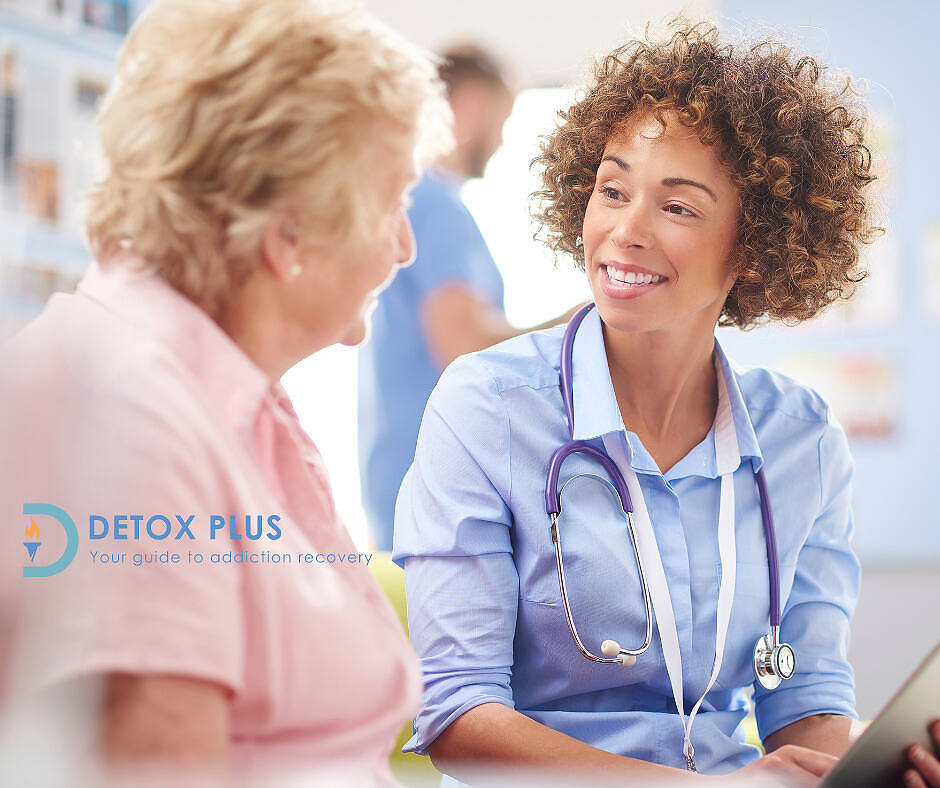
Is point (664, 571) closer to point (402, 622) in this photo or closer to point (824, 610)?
point (824, 610)

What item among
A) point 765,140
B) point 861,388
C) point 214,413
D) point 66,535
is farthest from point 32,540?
point 861,388

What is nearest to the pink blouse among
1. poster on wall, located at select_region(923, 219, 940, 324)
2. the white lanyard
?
the white lanyard

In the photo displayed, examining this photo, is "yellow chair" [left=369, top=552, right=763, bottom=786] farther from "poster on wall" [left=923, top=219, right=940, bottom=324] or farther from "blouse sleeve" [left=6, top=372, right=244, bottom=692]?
"poster on wall" [left=923, top=219, right=940, bottom=324]

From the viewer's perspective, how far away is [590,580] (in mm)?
1193

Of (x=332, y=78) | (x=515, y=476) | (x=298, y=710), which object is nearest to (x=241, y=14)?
(x=332, y=78)

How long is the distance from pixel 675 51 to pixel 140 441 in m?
1.04

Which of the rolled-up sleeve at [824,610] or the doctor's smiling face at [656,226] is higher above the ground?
the doctor's smiling face at [656,226]

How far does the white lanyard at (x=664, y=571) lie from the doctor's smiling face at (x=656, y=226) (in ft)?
0.61

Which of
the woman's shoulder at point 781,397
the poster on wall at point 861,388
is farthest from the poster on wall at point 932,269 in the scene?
the woman's shoulder at point 781,397

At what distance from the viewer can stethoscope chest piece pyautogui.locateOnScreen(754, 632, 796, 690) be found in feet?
4.14

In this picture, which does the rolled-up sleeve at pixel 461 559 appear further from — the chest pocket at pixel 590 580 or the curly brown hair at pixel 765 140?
the curly brown hair at pixel 765 140

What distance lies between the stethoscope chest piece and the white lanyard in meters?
0.05

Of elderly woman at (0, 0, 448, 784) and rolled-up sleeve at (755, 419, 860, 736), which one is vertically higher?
elderly woman at (0, 0, 448, 784)

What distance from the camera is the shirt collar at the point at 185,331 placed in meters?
0.72
